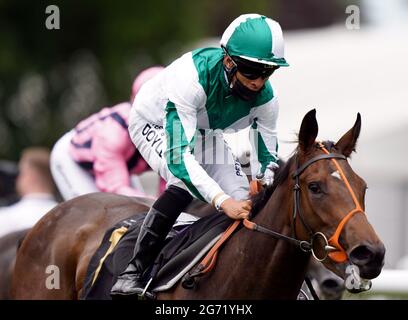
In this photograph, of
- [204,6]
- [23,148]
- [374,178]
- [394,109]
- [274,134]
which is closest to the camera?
[274,134]

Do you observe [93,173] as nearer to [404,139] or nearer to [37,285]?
[37,285]

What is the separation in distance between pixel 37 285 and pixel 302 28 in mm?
25382

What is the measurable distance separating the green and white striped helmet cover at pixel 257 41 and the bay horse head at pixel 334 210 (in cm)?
38

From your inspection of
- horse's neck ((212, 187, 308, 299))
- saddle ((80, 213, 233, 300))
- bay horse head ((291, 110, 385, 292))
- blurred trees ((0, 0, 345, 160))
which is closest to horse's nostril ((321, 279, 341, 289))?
saddle ((80, 213, 233, 300))

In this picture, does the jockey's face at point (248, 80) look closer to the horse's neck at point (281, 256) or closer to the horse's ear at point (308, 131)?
the horse's ear at point (308, 131)

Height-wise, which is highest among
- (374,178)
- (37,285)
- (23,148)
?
(37,285)

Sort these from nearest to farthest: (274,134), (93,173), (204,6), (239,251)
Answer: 1. (239,251)
2. (274,134)
3. (93,173)
4. (204,6)

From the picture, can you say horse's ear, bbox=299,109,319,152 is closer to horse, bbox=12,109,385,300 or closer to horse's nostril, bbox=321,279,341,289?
horse, bbox=12,109,385,300

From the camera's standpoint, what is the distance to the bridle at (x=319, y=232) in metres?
4.78

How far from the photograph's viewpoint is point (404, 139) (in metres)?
15.3

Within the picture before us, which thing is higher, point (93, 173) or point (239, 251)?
point (239, 251)

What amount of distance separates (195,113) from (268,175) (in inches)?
17.5

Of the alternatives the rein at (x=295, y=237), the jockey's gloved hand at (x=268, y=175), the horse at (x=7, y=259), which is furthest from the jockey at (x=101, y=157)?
the rein at (x=295, y=237)
